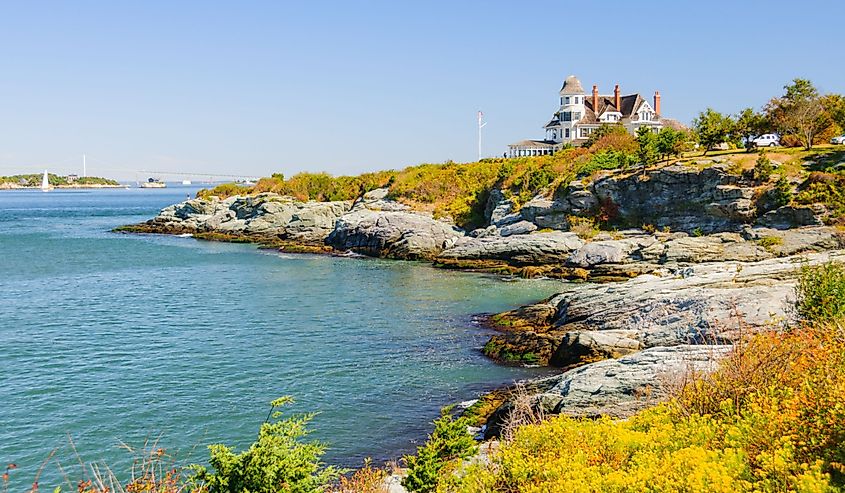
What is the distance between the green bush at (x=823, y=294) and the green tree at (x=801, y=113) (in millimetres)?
38444

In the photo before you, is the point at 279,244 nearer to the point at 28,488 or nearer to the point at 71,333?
the point at 71,333

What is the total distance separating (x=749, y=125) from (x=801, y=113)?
162 inches

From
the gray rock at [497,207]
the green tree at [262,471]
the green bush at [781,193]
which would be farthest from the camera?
the gray rock at [497,207]

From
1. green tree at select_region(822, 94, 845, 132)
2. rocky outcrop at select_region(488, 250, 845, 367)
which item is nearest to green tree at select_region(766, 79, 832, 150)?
green tree at select_region(822, 94, 845, 132)

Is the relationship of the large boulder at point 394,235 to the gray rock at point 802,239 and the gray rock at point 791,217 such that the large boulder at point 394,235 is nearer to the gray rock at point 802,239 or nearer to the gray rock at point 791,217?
the gray rock at point 791,217

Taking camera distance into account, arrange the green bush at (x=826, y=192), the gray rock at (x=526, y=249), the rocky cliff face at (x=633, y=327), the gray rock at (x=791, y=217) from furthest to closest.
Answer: the gray rock at (x=526, y=249), the gray rock at (x=791, y=217), the green bush at (x=826, y=192), the rocky cliff face at (x=633, y=327)

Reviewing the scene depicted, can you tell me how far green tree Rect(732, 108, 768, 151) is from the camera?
184ft

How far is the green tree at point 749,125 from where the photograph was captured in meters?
56.0

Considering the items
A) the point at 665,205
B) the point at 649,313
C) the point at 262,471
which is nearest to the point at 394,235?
the point at 665,205

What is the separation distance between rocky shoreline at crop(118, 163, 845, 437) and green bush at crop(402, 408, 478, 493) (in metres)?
3.16

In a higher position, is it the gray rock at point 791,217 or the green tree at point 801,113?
the green tree at point 801,113

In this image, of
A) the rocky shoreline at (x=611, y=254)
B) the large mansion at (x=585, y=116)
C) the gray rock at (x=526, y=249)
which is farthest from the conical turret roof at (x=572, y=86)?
the gray rock at (x=526, y=249)

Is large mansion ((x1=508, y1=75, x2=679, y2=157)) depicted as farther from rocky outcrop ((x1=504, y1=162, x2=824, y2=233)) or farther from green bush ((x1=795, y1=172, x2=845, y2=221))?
green bush ((x1=795, y1=172, x2=845, y2=221))

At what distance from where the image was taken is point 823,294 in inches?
729
